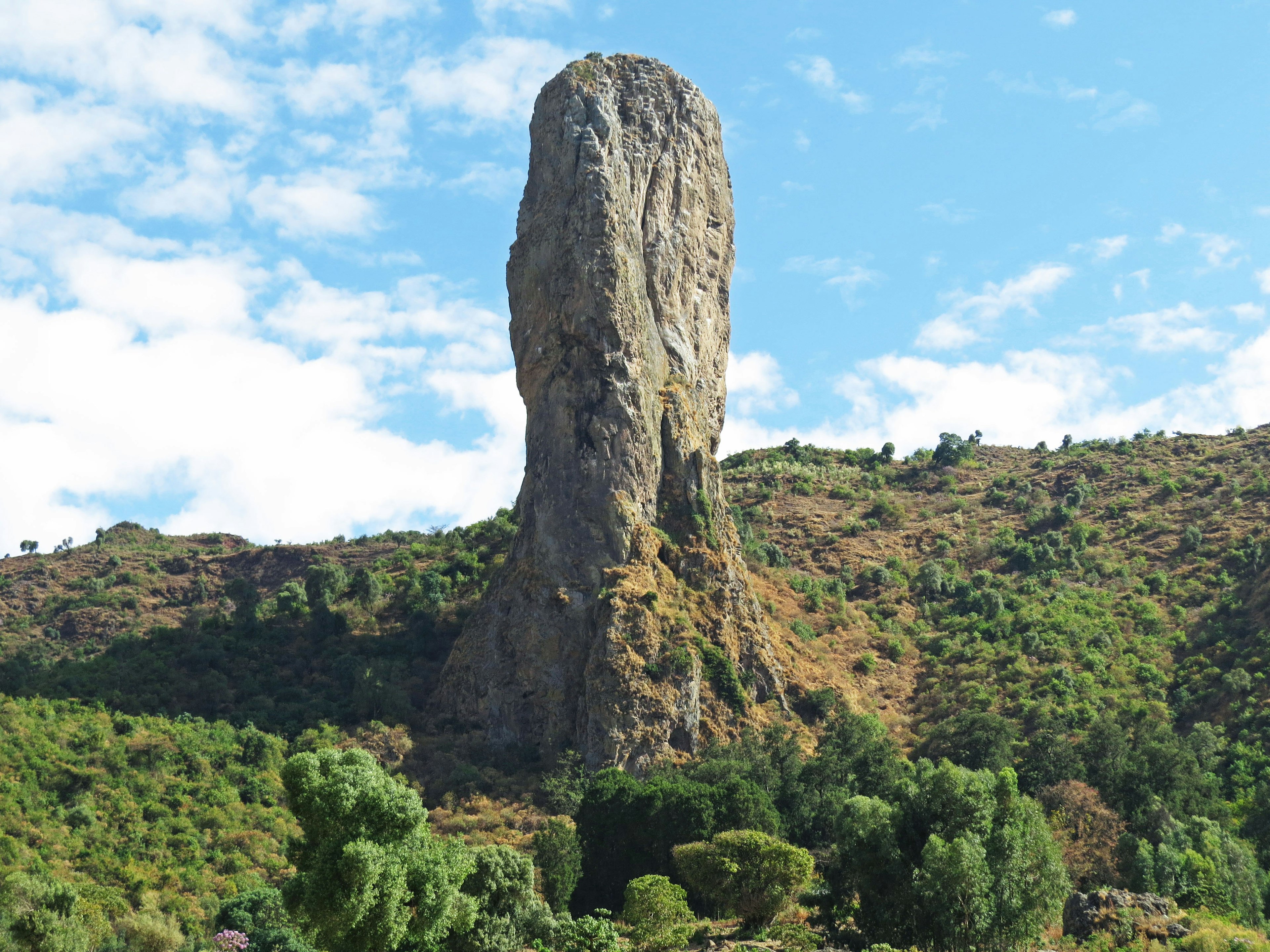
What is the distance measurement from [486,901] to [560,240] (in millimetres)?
34909

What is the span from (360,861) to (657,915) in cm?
1294

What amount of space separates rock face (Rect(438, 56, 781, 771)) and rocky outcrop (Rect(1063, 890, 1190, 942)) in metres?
19.5

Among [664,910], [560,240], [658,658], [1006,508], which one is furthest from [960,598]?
[664,910]

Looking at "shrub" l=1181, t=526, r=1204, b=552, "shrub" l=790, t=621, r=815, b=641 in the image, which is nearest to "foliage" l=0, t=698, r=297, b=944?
"shrub" l=790, t=621, r=815, b=641

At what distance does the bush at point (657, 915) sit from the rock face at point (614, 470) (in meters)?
13.8

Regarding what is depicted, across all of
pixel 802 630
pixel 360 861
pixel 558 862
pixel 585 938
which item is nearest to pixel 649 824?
pixel 558 862

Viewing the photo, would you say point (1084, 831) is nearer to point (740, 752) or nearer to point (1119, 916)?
point (1119, 916)

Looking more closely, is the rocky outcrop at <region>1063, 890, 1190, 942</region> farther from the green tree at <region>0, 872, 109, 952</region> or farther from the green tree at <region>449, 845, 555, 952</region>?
the green tree at <region>0, 872, 109, 952</region>

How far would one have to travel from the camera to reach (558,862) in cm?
4278

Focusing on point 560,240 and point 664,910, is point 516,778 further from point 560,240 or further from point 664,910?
point 560,240

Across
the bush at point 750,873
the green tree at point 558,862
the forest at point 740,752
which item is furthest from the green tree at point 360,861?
the green tree at point 558,862

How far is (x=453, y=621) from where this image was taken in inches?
2564

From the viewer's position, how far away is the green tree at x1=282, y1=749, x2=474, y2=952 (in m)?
26.0

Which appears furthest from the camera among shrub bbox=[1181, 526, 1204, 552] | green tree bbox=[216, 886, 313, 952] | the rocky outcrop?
shrub bbox=[1181, 526, 1204, 552]
